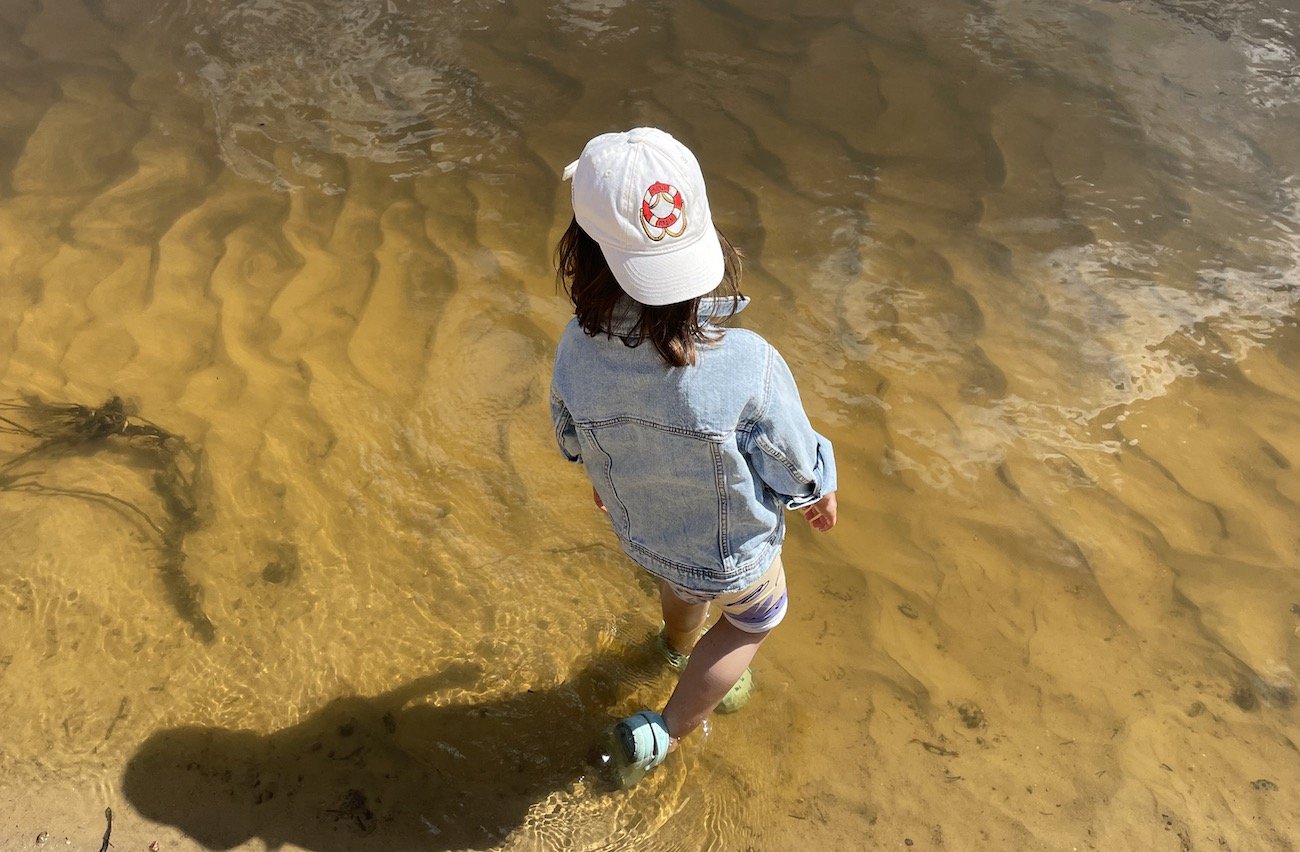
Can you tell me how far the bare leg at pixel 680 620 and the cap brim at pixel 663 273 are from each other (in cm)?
98

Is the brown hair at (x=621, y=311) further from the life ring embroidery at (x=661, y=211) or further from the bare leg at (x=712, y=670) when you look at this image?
the bare leg at (x=712, y=670)

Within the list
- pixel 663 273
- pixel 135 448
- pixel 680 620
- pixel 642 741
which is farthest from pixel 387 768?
pixel 663 273

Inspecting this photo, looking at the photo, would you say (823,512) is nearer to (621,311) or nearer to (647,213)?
(621,311)

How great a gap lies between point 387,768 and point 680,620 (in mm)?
789

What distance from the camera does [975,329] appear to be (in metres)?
3.27

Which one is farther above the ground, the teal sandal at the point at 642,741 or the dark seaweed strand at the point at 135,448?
the teal sandal at the point at 642,741

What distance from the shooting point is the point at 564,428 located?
181 centimetres

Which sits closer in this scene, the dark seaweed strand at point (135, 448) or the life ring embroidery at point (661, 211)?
the life ring embroidery at point (661, 211)

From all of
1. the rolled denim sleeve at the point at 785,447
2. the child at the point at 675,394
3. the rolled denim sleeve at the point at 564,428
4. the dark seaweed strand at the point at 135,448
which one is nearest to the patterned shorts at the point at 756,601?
the child at the point at 675,394

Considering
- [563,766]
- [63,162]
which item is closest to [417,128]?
[63,162]

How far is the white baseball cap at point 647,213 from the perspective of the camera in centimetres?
139

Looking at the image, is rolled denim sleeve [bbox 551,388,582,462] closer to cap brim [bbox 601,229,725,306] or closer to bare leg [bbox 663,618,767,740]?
cap brim [bbox 601,229,725,306]

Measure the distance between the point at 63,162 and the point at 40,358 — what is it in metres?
1.34

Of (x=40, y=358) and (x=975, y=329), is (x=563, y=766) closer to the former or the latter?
(x=975, y=329)
